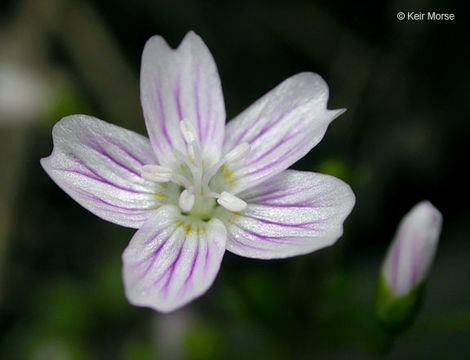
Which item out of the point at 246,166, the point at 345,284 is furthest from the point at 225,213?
the point at 345,284

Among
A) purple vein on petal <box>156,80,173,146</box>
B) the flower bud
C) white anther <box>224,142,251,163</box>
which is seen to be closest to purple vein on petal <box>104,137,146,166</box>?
purple vein on petal <box>156,80,173,146</box>

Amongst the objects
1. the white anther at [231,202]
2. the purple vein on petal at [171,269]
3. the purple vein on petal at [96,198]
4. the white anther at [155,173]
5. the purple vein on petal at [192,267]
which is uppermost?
the white anther at [155,173]

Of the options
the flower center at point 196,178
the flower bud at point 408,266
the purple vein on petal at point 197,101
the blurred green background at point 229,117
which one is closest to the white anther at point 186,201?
the flower center at point 196,178

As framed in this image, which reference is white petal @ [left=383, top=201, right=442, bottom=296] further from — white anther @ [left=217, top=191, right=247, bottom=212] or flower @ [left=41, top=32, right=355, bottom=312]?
white anther @ [left=217, top=191, right=247, bottom=212]

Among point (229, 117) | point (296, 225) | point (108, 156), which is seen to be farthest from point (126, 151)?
point (229, 117)

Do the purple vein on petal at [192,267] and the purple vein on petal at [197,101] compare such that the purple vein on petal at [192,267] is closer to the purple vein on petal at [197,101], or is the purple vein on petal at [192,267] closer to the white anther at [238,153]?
the white anther at [238,153]

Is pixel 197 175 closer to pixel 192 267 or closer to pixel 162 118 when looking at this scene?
pixel 162 118
